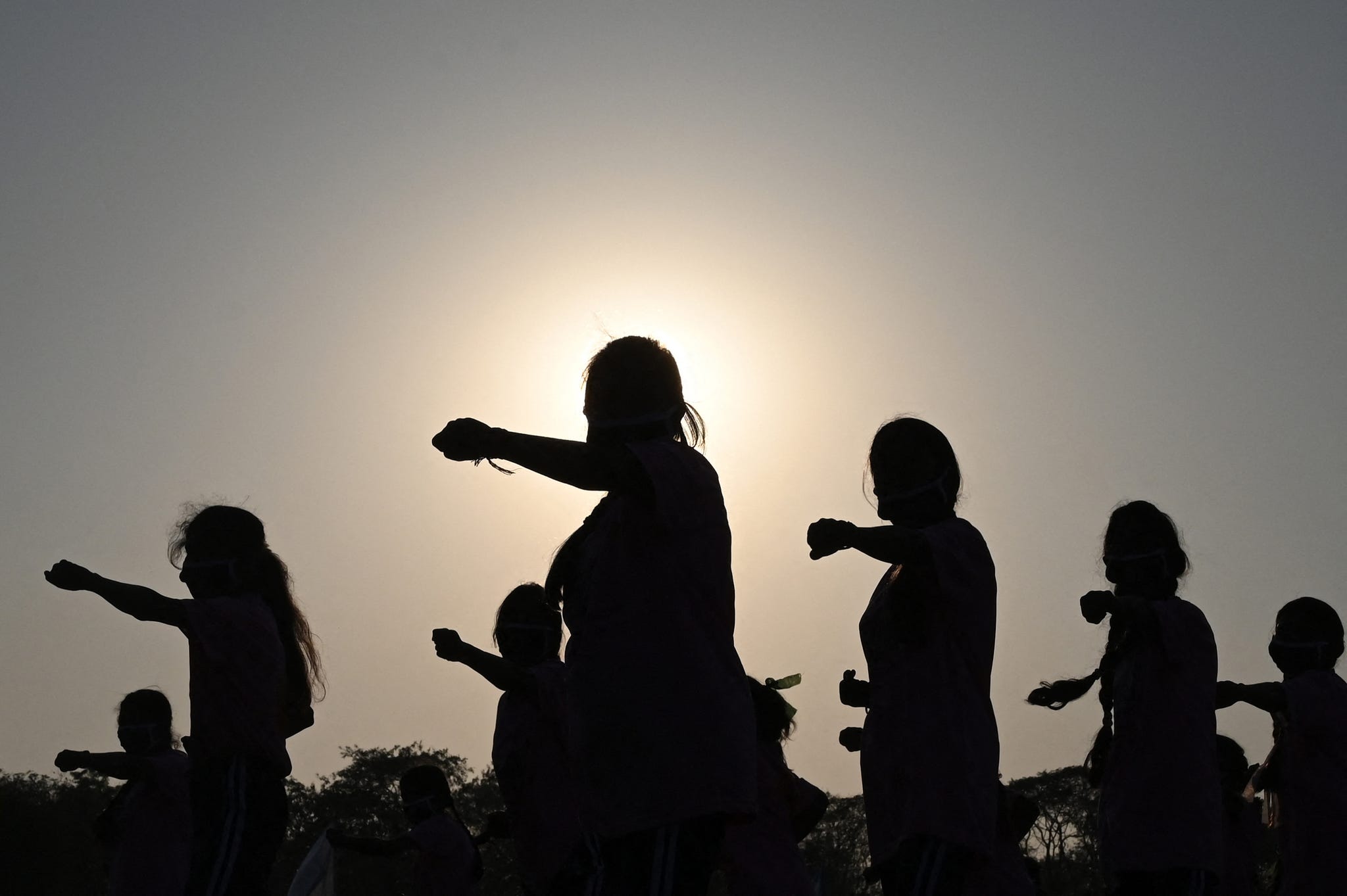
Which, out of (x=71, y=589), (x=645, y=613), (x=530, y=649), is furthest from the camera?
(x=530, y=649)

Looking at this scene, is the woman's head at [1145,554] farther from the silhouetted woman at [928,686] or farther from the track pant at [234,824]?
the track pant at [234,824]

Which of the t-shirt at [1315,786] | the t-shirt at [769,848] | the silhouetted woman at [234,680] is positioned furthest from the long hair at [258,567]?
the t-shirt at [1315,786]

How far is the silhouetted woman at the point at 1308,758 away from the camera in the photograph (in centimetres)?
721

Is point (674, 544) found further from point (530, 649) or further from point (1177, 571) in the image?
point (530, 649)

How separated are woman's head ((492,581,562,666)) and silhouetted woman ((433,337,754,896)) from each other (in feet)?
13.1

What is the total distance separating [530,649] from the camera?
25.8 ft

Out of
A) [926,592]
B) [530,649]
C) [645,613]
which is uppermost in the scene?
[530,649]

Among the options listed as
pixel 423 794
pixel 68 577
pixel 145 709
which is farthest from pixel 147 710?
pixel 68 577

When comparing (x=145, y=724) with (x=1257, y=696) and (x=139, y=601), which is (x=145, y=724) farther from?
(x=1257, y=696)

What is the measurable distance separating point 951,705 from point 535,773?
3391 millimetres

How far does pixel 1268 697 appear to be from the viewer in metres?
7.11

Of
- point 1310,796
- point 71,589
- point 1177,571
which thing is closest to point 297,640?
point 71,589

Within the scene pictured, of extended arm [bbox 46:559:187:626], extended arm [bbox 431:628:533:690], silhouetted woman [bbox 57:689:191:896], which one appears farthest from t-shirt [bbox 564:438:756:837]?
silhouetted woman [bbox 57:689:191:896]

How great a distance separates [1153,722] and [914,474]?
6.01ft
